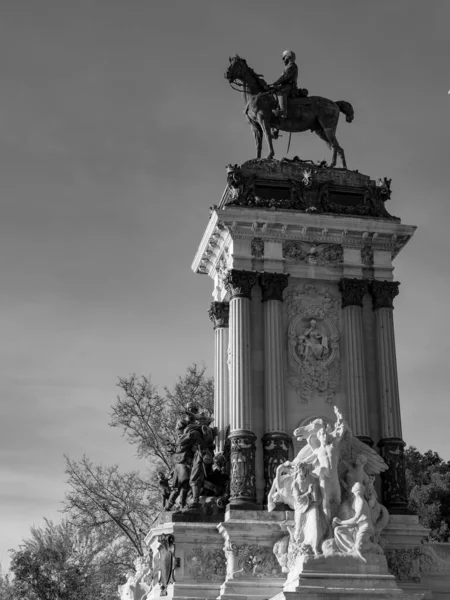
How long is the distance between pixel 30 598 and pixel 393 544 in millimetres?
20721

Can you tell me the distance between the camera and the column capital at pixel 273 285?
23.7 meters

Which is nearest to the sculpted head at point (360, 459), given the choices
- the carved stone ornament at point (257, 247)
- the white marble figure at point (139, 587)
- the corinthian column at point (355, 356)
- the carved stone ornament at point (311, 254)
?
the corinthian column at point (355, 356)

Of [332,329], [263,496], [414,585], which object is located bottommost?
[414,585]

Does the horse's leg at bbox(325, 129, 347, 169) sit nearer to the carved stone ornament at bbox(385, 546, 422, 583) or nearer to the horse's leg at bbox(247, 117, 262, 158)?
the horse's leg at bbox(247, 117, 262, 158)

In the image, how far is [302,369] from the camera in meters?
23.5

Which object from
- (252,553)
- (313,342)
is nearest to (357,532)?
(252,553)

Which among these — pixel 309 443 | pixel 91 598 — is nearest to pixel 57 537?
pixel 91 598

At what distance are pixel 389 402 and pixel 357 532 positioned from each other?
4.25 meters

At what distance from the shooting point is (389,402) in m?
23.3

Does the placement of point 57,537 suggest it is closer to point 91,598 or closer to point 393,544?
point 91,598

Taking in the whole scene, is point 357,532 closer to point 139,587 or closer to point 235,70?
point 139,587

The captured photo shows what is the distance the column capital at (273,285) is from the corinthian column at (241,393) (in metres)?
0.25

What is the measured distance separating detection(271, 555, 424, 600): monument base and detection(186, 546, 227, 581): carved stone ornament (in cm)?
203

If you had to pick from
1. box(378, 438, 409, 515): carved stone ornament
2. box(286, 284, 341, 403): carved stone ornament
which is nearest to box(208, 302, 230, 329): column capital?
box(286, 284, 341, 403): carved stone ornament
